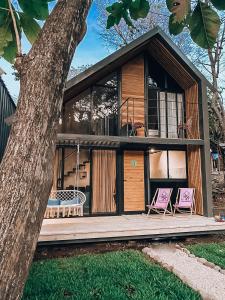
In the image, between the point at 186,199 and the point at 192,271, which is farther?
the point at 186,199

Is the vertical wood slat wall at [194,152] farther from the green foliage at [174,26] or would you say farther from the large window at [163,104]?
the green foliage at [174,26]

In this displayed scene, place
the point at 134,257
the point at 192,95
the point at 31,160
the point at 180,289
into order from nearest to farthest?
1. the point at 31,160
2. the point at 180,289
3. the point at 134,257
4. the point at 192,95

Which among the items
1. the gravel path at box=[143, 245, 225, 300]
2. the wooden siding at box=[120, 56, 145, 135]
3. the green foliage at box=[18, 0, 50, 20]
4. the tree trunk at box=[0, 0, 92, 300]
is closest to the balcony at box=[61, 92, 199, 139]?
the wooden siding at box=[120, 56, 145, 135]

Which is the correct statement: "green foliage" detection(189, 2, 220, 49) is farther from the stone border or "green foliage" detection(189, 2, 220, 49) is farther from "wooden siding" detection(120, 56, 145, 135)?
"wooden siding" detection(120, 56, 145, 135)

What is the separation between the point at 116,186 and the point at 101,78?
4.00 metres

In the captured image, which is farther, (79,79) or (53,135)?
(79,79)

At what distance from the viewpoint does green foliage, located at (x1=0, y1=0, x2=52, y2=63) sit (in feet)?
6.95

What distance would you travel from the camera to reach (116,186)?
9.41m

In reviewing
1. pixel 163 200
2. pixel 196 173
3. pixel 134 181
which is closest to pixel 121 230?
pixel 163 200

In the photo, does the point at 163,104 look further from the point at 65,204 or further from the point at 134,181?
the point at 65,204

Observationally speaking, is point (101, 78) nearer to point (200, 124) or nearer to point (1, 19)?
point (200, 124)

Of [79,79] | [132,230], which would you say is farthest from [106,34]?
[132,230]

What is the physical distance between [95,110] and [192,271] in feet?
20.9

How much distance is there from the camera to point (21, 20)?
7.14 feet
